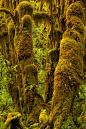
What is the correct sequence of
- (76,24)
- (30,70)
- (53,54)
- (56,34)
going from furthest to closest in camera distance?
(56,34)
(53,54)
(30,70)
(76,24)

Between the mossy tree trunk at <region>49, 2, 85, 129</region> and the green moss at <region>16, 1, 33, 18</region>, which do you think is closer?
the mossy tree trunk at <region>49, 2, 85, 129</region>

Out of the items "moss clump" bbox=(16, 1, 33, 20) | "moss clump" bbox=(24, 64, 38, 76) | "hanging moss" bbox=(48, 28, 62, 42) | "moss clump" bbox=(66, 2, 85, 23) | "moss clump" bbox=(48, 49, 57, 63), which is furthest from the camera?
"hanging moss" bbox=(48, 28, 62, 42)

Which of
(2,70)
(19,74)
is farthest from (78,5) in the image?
(2,70)

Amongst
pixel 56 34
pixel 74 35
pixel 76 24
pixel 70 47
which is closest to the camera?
pixel 70 47

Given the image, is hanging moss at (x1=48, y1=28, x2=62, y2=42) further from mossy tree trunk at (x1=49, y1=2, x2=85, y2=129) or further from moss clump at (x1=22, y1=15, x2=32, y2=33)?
mossy tree trunk at (x1=49, y1=2, x2=85, y2=129)

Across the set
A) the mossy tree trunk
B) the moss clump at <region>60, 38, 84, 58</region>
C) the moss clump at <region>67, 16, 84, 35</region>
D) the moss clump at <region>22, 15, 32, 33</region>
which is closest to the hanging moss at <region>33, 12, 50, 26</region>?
the moss clump at <region>22, 15, 32, 33</region>

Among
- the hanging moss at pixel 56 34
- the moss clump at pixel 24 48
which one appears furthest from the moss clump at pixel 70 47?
the hanging moss at pixel 56 34

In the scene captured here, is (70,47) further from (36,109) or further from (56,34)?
(56,34)

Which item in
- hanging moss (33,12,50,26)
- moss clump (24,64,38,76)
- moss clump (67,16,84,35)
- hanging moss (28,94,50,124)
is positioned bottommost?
hanging moss (28,94,50,124)

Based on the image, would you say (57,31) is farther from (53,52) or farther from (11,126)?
(11,126)

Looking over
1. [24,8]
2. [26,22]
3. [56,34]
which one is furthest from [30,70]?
[56,34]

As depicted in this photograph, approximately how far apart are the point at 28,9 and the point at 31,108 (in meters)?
5.23

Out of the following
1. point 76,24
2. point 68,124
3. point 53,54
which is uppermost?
point 76,24

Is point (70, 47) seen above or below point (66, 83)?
above
